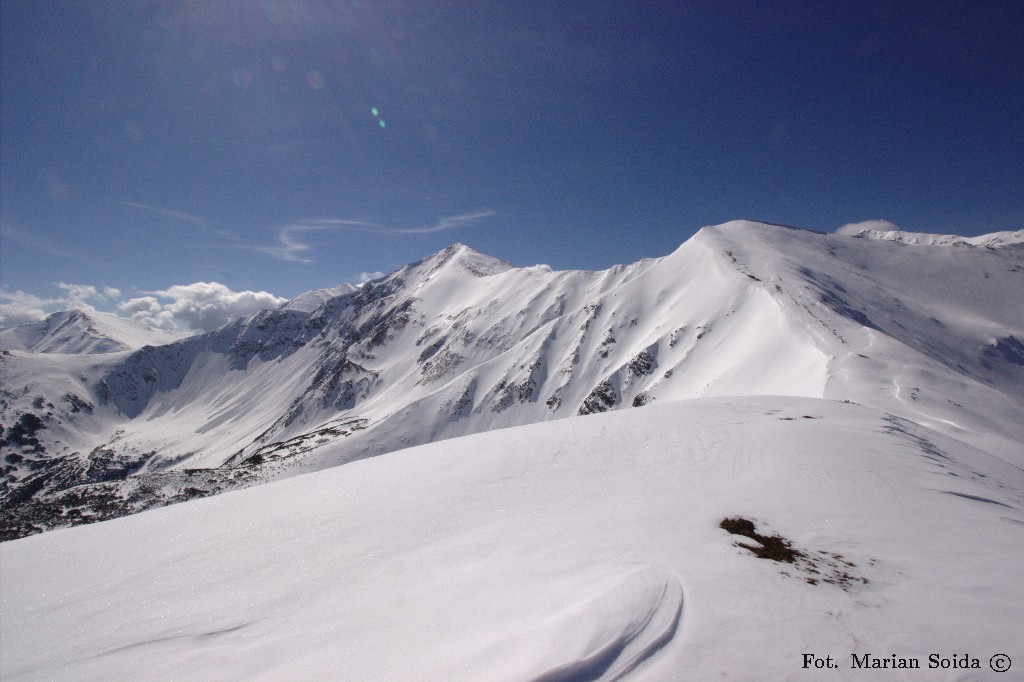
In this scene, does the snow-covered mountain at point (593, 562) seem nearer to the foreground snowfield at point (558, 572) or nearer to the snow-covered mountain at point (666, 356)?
the foreground snowfield at point (558, 572)

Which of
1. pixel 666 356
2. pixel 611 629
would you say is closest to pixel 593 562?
pixel 611 629

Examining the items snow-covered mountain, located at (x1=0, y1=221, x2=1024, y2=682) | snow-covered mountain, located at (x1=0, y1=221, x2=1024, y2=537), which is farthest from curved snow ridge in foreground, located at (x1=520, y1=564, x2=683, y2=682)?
snow-covered mountain, located at (x1=0, y1=221, x2=1024, y2=537)

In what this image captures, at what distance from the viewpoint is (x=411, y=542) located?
8875mm

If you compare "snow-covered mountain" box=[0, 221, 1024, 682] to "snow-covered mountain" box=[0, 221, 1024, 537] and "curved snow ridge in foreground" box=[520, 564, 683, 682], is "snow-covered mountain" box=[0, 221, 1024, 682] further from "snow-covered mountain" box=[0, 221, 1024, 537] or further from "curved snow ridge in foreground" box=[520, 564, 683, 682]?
"snow-covered mountain" box=[0, 221, 1024, 537]

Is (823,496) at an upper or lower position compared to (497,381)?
lower

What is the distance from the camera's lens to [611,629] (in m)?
5.12

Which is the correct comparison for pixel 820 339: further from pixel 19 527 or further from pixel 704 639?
pixel 19 527

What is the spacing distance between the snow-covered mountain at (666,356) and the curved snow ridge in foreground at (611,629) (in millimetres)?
22544

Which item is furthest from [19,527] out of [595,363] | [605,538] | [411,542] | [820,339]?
[595,363]

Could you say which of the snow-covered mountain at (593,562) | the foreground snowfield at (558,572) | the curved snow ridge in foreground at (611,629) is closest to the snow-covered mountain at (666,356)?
the snow-covered mountain at (593,562)

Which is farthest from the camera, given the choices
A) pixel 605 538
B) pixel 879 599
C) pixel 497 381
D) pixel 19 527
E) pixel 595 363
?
pixel 497 381

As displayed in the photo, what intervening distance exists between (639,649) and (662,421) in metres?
12.8

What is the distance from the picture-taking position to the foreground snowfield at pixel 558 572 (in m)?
5.06

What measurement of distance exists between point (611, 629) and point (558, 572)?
1847 mm
